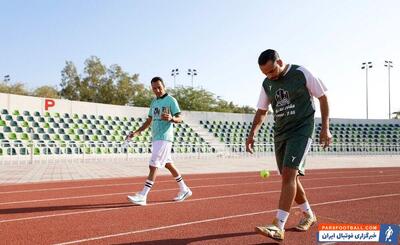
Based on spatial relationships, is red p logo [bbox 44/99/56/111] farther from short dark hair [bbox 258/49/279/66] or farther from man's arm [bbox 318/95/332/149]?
man's arm [bbox 318/95/332/149]

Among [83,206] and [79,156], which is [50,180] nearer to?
[83,206]

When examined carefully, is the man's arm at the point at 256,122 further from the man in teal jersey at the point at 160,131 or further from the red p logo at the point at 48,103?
the red p logo at the point at 48,103

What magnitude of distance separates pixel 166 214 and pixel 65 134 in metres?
20.2

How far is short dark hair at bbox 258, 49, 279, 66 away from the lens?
4.04m

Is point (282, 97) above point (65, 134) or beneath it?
above

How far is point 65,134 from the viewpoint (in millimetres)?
24328

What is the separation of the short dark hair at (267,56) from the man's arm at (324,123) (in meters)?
0.64

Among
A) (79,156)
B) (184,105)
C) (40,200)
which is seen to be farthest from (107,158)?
(184,105)

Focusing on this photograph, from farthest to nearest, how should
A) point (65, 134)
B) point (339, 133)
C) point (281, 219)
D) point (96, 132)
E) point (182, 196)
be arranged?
1. point (339, 133)
2. point (96, 132)
3. point (65, 134)
4. point (182, 196)
5. point (281, 219)

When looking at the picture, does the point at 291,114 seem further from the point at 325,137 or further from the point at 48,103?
the point at 48,103

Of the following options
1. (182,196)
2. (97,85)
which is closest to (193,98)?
(97,85)

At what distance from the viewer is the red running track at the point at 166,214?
424 cm

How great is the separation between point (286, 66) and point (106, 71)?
6240cm

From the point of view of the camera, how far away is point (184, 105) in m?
61.9
